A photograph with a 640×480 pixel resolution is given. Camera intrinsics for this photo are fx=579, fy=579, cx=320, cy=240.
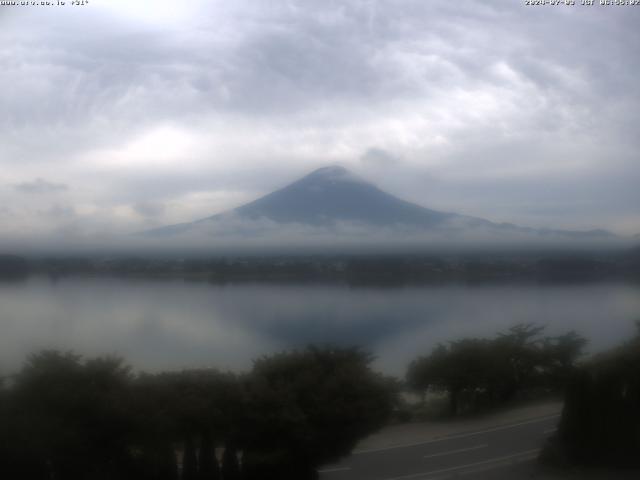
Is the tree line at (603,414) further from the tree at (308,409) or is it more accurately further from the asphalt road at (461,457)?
the tree at (308,409)

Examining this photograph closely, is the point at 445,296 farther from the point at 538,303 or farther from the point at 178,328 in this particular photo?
the point at 178,328

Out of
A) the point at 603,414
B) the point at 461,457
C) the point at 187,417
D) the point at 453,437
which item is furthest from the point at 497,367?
the point at 187,417

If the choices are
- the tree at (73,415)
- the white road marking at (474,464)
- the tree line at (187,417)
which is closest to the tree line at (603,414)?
the white road marking at (474,464)

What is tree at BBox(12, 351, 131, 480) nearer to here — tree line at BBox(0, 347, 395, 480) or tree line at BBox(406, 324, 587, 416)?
tree line at BBox(0, 347, 395, 480)

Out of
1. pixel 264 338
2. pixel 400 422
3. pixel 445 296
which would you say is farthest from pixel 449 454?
pixel 264 338

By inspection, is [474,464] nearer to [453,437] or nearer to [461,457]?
[461,457]
